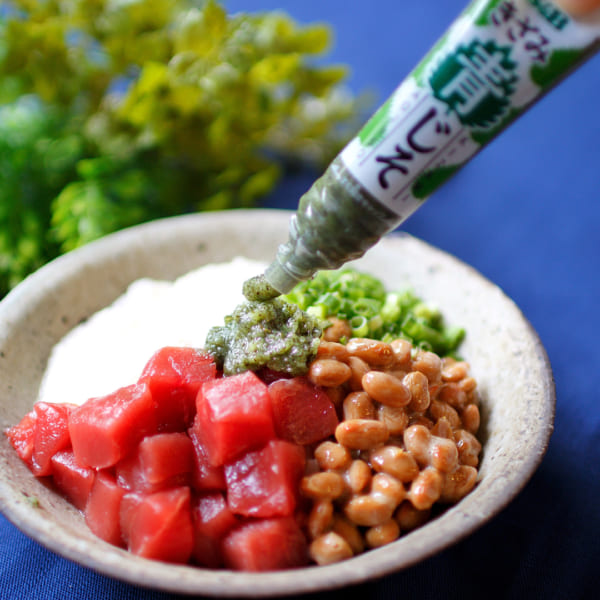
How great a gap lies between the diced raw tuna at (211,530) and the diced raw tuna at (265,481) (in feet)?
0.10

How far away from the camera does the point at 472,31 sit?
1376mm

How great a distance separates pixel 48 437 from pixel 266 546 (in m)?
0.70

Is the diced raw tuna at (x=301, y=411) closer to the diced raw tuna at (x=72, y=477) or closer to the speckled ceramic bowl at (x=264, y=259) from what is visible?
the speckled ceramic bowl at (x=264, y=259)

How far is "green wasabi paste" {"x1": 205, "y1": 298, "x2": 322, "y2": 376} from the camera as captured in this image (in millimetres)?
1775

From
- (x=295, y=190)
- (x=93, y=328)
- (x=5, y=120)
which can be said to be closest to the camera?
(x=93, y=328)


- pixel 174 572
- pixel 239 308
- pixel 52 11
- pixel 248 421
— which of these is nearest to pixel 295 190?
pixel 52 11

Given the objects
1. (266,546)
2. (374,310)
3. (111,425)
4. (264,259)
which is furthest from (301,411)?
(264,259)

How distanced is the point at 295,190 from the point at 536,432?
7.23 feet

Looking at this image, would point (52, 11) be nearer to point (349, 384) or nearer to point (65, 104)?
point (65, 104)

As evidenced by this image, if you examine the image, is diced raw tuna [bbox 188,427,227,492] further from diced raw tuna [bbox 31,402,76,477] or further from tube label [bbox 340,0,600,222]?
tube label [bbox 340,0,600,222]

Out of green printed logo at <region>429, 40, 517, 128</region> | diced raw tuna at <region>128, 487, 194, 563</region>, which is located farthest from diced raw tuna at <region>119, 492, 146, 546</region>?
green printed logo at <region>429, 40, 517, 128</region>

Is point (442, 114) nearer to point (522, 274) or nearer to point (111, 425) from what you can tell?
point (111, 425)

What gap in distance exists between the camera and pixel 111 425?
161 cm

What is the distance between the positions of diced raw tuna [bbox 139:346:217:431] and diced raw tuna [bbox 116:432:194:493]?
4.0 inches
